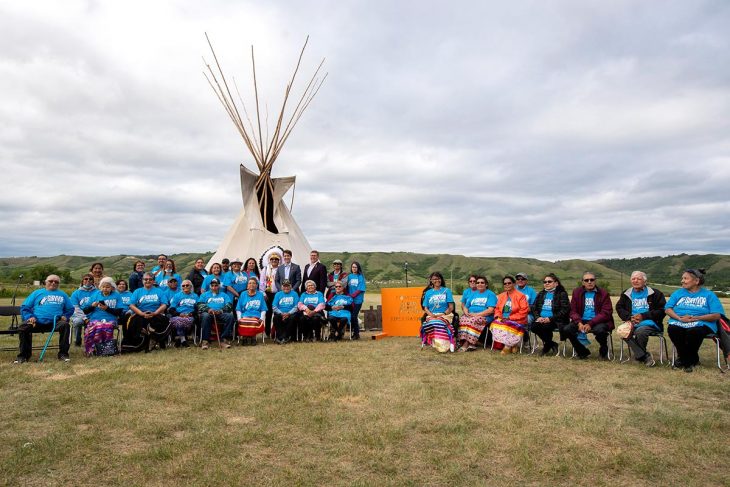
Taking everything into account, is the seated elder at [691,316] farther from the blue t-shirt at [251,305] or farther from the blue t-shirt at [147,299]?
the blue t-shirt at [147,299]

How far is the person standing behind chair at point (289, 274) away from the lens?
9.51 m

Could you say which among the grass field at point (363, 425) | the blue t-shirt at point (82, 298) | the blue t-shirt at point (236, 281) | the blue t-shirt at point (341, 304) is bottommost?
the grass field at point (363, 425)

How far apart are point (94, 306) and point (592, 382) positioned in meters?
6.94

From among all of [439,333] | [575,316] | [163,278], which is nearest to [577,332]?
[575,316]

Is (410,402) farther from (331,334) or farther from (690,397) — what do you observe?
(331,334)

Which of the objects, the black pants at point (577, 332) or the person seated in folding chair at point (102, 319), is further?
the person seated in folding chair at point (102, 319)

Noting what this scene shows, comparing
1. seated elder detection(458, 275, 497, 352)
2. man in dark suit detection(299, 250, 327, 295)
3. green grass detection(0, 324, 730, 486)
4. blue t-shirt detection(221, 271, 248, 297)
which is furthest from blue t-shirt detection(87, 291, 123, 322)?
seated elder detection(458, 275, 497, 352)

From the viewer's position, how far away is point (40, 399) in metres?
4.73

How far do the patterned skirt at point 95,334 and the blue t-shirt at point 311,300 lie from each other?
316 centimetres

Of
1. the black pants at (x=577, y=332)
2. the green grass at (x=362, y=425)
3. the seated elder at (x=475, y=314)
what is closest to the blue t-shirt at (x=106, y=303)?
the green grass at (x=362, y=425)

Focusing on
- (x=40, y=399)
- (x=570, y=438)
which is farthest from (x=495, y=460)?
(x=40, y=399)

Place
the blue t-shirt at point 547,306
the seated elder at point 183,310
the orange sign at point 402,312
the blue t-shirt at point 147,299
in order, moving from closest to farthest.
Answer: the blue t-shirt at point 547,306 → the blue t-shirt at point 147,299 → the seated elder at point 183,310 → the orange sign at point 402,312

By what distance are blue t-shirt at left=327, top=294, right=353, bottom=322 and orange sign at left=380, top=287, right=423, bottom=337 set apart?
3.70ft

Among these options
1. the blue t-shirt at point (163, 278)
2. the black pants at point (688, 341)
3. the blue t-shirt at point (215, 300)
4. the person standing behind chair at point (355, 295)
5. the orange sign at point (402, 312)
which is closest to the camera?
the black pants at point (688, 341)
